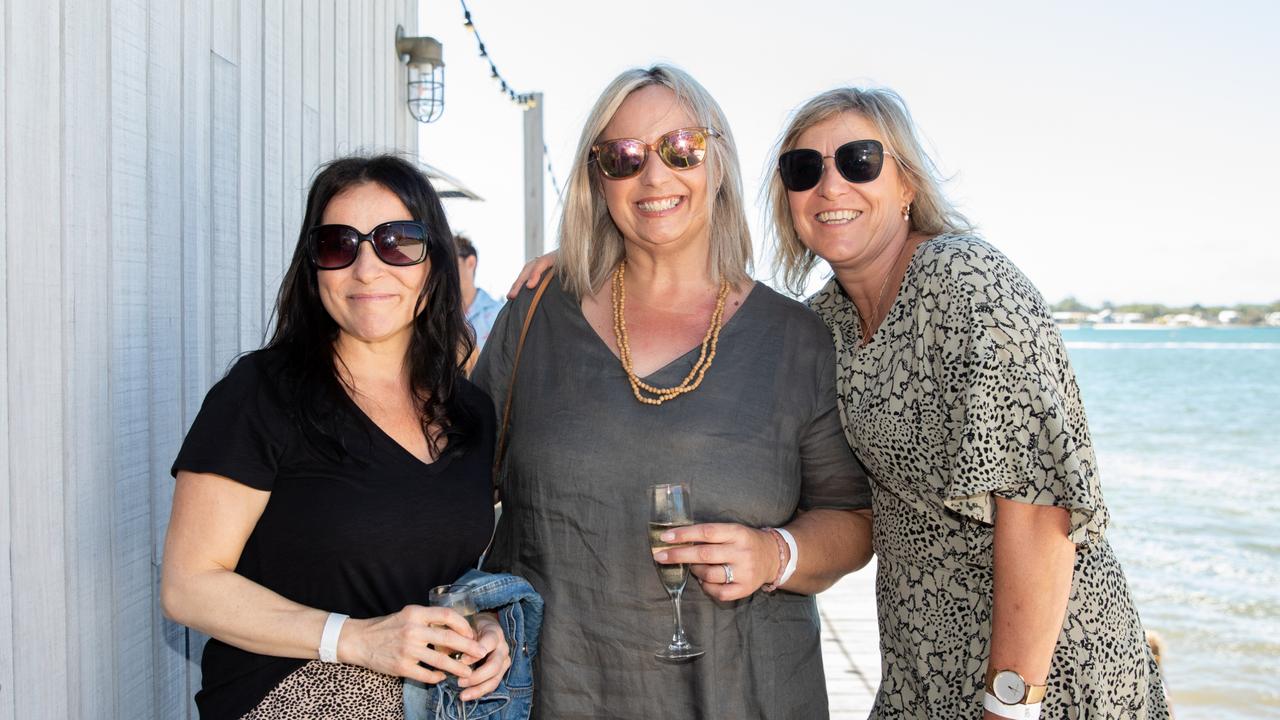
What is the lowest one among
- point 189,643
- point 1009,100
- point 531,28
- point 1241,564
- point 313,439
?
point 1241,564

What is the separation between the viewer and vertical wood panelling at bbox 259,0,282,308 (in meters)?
3.39

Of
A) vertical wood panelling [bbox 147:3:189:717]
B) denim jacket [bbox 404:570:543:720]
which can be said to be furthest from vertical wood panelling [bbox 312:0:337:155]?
denim jacket [bbox 404:570:543:720]

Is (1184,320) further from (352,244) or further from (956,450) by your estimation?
(352,244)

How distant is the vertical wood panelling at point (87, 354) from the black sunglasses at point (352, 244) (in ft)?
1.63

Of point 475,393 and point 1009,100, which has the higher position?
point 1009,100

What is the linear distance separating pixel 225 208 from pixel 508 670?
1.77m

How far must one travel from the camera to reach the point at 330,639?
1.84 meters

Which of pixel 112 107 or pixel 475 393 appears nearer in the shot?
pixel 112 107

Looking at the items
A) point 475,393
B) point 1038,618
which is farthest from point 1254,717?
point 475,393

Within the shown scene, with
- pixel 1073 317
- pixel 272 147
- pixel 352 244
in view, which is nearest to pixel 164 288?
pixel 352 244

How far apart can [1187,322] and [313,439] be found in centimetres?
10481

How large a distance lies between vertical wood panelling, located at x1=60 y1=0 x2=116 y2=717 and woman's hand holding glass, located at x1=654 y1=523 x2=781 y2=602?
1263 millimetres

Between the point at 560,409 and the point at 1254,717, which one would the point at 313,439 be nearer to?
the point at 560,409

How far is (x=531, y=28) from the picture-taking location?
57.5 ft
